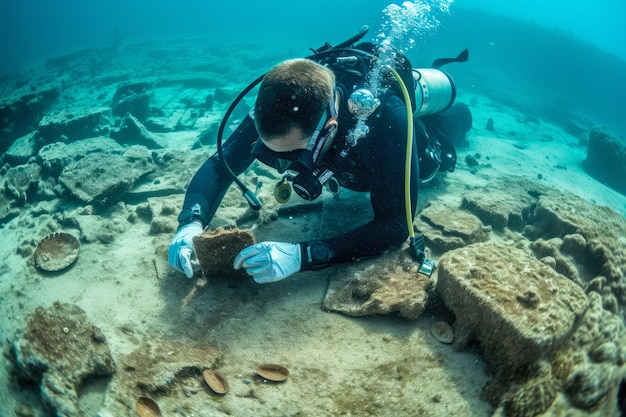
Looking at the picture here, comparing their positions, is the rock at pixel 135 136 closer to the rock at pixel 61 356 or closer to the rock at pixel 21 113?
the rock at pixel 21 113

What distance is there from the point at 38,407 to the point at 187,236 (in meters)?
1.55

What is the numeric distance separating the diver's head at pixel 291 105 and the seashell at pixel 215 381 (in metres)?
1.68

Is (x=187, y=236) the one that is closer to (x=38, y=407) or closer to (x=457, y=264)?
(x=38, y=407)

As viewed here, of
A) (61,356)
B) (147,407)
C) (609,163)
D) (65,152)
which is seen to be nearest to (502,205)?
(147,407)

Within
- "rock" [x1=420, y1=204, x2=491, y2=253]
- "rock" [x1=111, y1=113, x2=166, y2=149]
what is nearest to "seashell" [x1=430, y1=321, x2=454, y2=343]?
"rock" [x1=420, y1=204, x2=491, y2=253]

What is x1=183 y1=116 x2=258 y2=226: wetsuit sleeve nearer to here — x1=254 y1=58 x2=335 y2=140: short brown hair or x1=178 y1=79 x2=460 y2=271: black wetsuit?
x1=178 y1=79 x2=460 y2=271: black wetsuit

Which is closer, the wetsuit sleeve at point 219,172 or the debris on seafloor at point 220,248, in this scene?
the debris on seafloor at point 220,248

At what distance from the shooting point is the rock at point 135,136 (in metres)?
8.52

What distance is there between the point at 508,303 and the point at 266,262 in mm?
1818

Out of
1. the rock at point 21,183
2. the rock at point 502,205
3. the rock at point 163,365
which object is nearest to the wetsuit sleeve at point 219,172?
the rock at point 163,365

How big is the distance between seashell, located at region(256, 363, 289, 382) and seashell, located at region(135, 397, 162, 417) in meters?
0.63

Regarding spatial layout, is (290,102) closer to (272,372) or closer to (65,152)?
(272,372)

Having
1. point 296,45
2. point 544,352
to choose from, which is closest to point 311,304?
point 544,352

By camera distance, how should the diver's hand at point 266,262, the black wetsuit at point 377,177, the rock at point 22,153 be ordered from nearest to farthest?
the diver's hand at point 266,262 → the black wetsuit at point 377,177 → the rock at point 22,153
